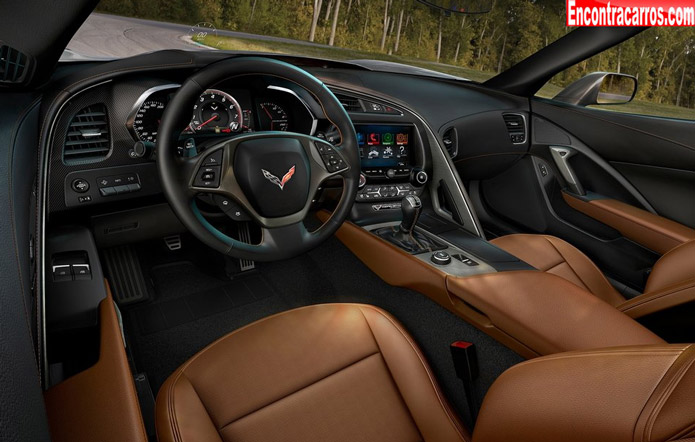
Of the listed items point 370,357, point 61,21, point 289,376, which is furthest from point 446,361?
point 61,21

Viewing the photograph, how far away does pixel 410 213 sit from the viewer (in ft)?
5.60

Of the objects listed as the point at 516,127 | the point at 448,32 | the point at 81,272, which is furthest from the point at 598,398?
the point at 448,32

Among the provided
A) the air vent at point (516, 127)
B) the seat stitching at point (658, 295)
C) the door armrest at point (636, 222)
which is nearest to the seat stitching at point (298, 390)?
the seat stitching at point (658, 295)

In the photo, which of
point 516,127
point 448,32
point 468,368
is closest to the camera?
point 468,368

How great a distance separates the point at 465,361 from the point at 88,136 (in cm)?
124

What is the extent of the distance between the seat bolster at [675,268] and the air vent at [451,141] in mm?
968

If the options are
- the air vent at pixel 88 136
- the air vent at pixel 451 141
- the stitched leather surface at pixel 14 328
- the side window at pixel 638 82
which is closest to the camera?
the stitched leather surface at pixel 14 328

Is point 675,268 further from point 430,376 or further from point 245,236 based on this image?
point 245,236

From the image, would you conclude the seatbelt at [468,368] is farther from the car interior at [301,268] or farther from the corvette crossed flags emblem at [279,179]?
the corvette crossed flags emblem at [279,179]

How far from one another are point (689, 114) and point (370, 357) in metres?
2.24

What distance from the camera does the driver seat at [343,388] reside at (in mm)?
727

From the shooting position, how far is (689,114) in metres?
2.53

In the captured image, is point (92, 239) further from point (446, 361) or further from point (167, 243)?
point (446, 361)

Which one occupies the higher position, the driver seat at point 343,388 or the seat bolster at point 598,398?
the seat bolster at point 598,398
